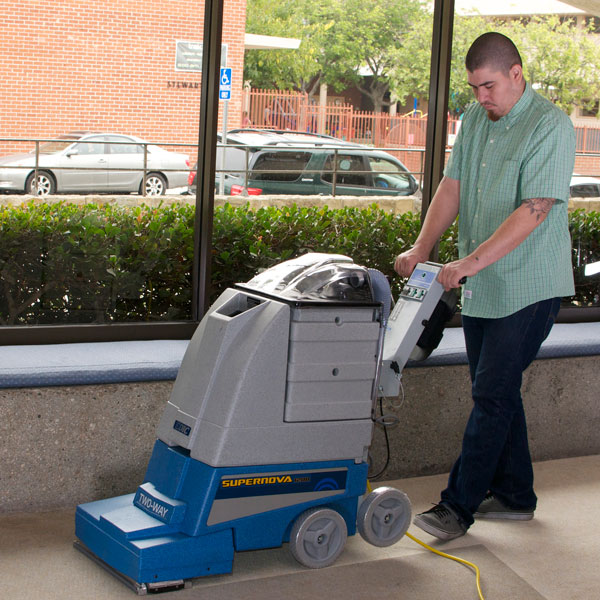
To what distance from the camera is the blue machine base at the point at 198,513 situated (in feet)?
8.38

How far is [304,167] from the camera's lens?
4.04 meters

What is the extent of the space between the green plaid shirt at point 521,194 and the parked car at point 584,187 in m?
1.65

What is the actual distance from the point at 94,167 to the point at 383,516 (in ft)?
6.26

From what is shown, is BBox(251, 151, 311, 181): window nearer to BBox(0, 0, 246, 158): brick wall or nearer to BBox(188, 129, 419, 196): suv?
BBox(188, 129, 419, 196): suv

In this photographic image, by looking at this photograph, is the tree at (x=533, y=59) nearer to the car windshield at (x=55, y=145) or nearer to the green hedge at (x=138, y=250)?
the green hedge at (x=138, y=250)

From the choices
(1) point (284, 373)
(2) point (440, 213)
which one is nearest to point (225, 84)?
(2) point (440, 213)

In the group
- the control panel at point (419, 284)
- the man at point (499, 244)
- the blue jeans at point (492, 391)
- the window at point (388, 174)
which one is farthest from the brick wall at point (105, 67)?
the blue jeans at point (492, 391)

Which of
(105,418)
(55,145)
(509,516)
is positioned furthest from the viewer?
(55,145)

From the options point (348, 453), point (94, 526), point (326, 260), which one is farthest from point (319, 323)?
point (94, 526)

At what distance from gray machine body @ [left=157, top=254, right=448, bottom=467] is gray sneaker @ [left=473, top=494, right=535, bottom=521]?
0.78m

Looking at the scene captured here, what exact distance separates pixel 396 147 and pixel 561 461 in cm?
169

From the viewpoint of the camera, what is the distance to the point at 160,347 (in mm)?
3619

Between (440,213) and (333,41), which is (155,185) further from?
(440,213)

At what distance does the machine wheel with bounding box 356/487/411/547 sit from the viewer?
2.87m
